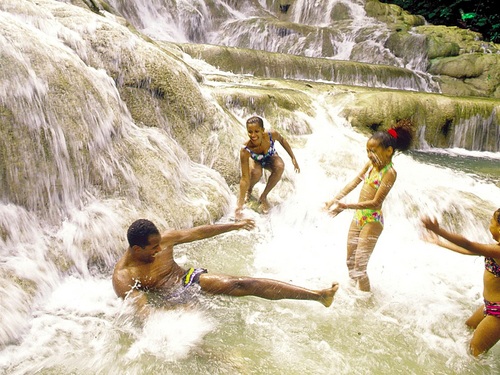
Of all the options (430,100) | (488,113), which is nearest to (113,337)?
(430,100)

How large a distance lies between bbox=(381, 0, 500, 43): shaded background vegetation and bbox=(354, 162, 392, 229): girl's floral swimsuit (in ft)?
58.1

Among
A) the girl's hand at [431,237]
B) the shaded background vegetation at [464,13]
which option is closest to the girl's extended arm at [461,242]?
the girl's hand at [431,237]

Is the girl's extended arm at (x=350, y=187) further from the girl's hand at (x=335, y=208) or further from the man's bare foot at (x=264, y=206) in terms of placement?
the man's bare foot at (x=264, y=206)

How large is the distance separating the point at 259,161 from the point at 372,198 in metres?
2.02

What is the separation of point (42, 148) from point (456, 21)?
21.1 metres

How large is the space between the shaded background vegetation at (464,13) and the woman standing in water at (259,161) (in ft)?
54.7

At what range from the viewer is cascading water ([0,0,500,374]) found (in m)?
2.54

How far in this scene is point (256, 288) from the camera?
2785 mm

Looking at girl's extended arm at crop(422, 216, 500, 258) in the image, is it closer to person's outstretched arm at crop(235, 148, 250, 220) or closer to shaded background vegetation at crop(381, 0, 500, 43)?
person's outstretched arm at crop(235, 148, 250, 220)

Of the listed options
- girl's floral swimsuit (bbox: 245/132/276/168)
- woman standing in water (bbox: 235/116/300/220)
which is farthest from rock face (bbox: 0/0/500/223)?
girl's floral swimsuit (bbox: 245/132/276/168)

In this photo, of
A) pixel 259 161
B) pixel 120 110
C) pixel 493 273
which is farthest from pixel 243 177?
pixel 493 273

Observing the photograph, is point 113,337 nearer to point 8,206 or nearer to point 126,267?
point 126,267

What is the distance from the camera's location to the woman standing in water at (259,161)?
4664 millimetres

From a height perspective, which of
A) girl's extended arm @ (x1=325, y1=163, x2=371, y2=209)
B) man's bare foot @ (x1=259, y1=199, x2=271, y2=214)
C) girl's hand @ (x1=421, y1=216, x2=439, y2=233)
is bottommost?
man's bare foot @ (x1=259, y1=199, x2=271, y2=214)
